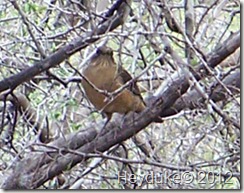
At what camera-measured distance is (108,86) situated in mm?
2652

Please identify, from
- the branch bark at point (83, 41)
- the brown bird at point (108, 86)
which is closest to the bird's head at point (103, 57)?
the brown bird at point (108, 86)

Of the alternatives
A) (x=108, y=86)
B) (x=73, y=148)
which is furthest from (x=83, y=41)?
(x=73, y=148)

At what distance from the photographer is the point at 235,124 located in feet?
7.52

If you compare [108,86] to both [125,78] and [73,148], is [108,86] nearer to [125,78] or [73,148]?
[125,78]

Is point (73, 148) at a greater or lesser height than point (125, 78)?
lesser

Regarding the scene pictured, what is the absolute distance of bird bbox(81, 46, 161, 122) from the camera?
264cm

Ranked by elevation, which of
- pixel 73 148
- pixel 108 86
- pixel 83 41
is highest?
pixel 83 41

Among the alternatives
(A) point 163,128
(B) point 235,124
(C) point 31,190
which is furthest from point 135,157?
(B) point 235,124

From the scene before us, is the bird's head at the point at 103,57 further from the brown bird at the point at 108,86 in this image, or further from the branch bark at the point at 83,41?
the branch bark at the point at 83,41

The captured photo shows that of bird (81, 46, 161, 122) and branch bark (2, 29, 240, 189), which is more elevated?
bird (81, 46, 161, 122)

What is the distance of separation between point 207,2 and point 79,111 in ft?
2.66

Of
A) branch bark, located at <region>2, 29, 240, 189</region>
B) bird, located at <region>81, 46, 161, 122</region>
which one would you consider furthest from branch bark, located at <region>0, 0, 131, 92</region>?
branch bark, located at <region>2, 29, 240, 189</region>

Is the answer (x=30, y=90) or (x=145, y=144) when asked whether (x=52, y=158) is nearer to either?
(x=145, y=144)

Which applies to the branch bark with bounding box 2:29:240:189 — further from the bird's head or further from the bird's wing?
the bird's head
